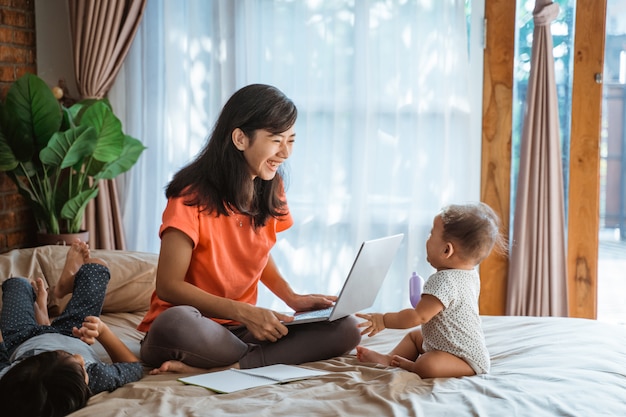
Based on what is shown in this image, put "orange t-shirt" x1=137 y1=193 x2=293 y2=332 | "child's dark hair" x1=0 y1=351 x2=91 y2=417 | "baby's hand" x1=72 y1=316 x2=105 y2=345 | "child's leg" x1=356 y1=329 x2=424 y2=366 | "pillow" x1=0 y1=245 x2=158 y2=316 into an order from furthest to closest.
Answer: "pillow" x1=0 y1=245 x2=158 y2=316 < "orange t-shirt" x1=137 y1=193 x2=293 y2=332 < "child's leg" x1=356 y1=329 x2=424 y2=366 < "baby's hand" x1=72 y1=316 x2=105 y2=345 < "child's dark hair" x1=0 y1=351 x2=91 y2=417

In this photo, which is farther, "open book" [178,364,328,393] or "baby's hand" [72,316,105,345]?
"baby's hand" [72,316,105,345]

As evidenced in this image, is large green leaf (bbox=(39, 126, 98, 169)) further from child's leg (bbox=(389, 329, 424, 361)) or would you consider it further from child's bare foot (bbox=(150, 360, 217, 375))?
child's leg (bbox=(389, 329, 424, 361))

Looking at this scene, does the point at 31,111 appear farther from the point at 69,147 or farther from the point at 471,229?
the point at 471,229

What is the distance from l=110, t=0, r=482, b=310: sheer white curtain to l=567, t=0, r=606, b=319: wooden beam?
441 millimetres

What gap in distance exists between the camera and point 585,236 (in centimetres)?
341

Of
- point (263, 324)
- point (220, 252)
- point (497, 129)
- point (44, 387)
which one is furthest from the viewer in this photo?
point (497, 129)

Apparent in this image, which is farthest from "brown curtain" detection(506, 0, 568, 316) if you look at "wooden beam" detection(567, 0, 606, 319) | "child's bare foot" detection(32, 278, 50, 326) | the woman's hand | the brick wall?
the brick wall

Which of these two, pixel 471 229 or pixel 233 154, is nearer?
pixel 471 229

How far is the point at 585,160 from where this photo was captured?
3.38 metres

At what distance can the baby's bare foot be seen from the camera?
8.03 feet

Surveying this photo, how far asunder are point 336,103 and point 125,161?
1017 mm

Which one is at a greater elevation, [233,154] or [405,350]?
→ [233,154]

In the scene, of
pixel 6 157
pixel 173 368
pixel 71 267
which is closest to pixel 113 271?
pixel 71 267

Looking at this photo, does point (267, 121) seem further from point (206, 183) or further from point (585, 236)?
point (585, 236)
